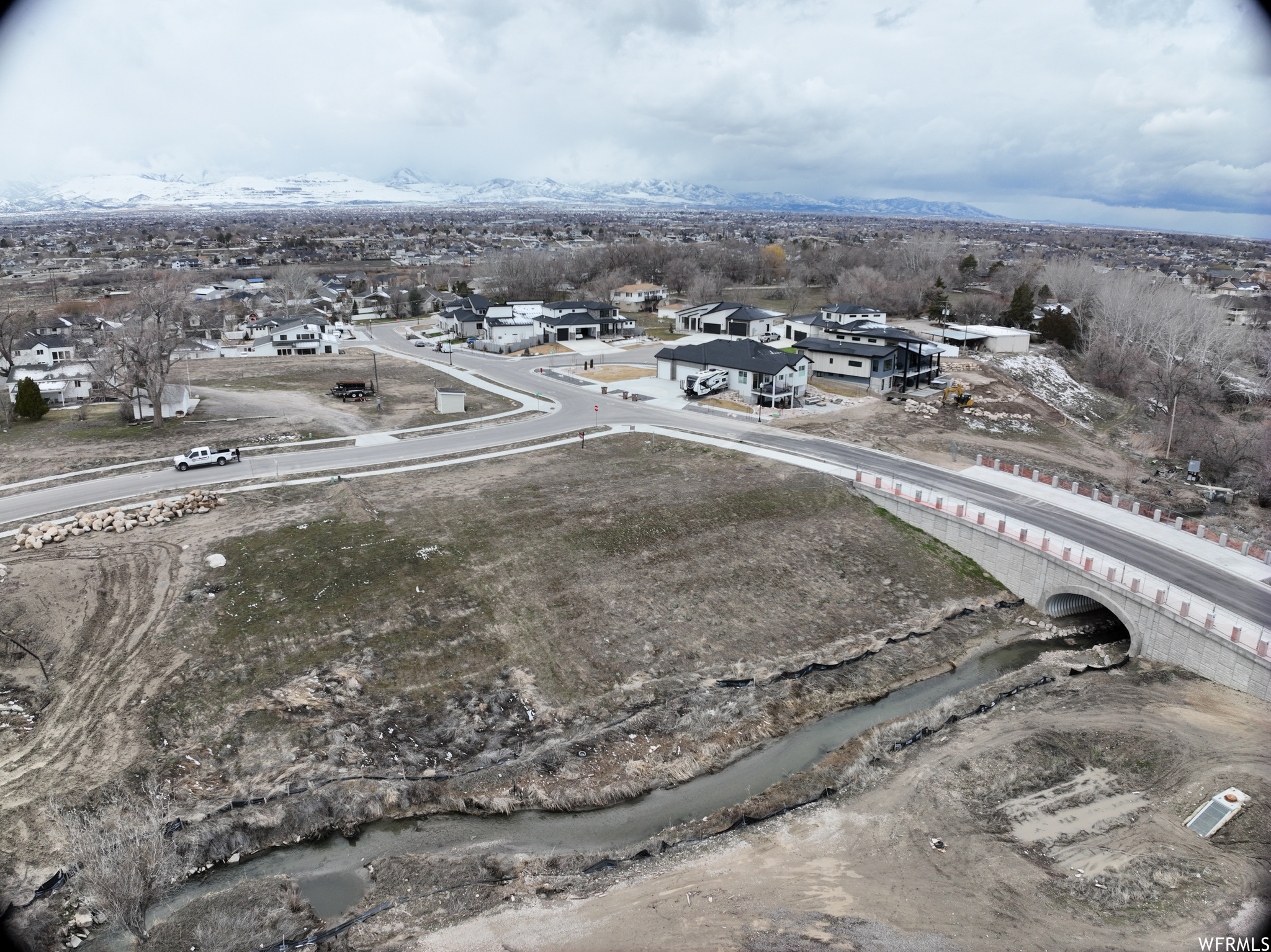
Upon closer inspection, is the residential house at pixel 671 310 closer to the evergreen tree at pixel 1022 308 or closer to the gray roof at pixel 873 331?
the gray roof at pixel 873 331

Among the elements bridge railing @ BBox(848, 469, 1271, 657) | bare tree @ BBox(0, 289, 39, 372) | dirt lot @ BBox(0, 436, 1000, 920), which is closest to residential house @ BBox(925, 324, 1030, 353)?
bridge railing @ BBox(848, 469, 1271, 657)

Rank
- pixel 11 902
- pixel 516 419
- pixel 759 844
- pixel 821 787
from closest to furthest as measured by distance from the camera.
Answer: pixel 11 902 < pixel 759 844 < pixel 821 787 < pixel 516 419

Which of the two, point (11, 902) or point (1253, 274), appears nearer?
point (11, 902)

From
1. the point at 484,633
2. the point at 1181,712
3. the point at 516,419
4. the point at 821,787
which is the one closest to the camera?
the point at 821,787

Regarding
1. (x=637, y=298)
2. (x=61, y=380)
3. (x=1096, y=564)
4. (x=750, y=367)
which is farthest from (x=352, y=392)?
(x=637, y=298)

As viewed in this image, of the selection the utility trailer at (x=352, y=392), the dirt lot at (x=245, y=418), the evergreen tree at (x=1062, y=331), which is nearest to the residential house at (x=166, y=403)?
the dirt lot at (x=245, y=418)

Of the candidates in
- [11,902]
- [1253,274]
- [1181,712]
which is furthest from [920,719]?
[1253,274]

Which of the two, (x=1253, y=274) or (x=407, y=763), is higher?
(x=1253, y=274)

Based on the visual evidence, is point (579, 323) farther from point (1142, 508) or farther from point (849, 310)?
point (1142, 508)

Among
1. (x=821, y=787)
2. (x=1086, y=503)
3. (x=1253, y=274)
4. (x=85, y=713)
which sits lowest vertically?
(x=821, y=787)

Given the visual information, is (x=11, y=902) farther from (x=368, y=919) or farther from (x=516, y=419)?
(x=516, y=419)
